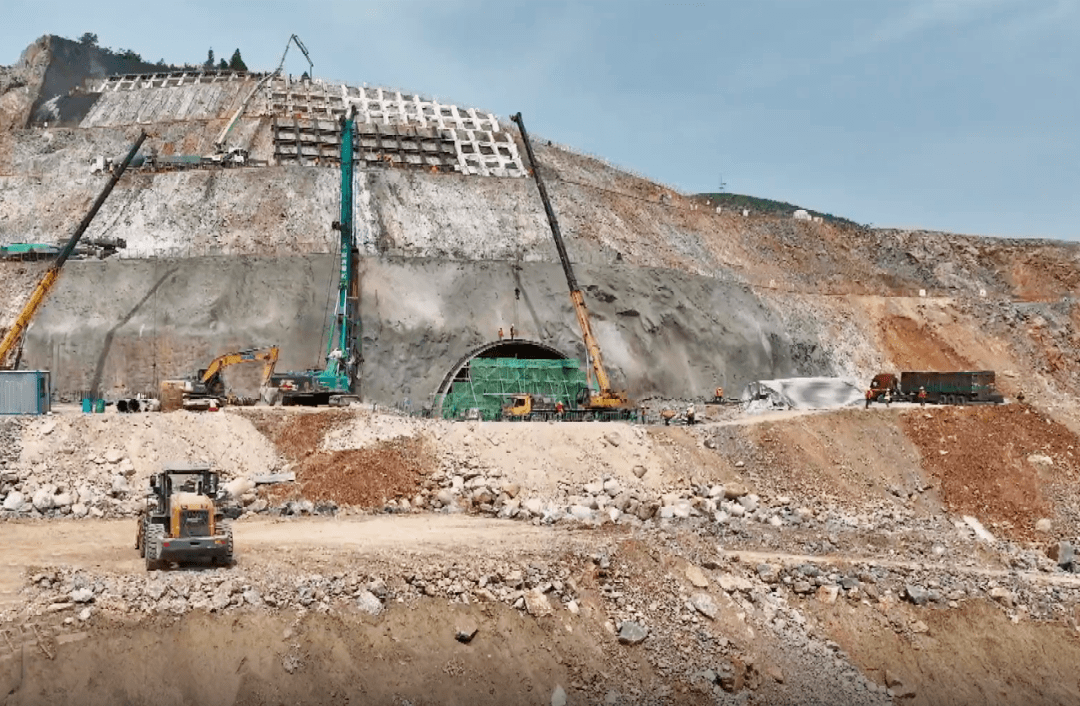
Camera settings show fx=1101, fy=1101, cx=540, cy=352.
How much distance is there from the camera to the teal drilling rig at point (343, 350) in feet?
137

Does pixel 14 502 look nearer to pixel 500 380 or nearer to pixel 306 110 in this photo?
pixel 500 380


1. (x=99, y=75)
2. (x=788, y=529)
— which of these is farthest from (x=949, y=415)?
(x=99, y=75)

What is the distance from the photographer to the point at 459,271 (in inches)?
1960

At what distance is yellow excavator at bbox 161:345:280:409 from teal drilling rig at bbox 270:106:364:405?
128cm

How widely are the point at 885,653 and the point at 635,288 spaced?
3160 centimetres

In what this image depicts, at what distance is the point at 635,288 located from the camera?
171 feet

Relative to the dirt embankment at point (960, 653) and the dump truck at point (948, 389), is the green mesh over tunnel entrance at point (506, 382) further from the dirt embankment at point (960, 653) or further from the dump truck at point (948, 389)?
the dirt embankment at point (960, 653)

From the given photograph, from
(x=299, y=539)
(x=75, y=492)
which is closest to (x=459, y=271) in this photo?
(x=75, y=492)

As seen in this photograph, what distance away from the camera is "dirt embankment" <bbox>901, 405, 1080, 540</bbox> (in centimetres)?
3506

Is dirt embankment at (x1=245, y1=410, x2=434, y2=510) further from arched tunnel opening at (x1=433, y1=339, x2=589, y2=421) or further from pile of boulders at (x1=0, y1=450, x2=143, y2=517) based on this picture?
arched tunnel opening at (x1=433, y1=339, x2=589, y2=421)

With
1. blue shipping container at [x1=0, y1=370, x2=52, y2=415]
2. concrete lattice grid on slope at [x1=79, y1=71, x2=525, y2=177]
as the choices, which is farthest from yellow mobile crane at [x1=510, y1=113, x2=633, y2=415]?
blue shipping container at [x1=0, y1=370, x2=52, y2=415]

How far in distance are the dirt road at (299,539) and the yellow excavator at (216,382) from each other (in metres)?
10.6

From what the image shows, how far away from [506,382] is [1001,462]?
19.8 m

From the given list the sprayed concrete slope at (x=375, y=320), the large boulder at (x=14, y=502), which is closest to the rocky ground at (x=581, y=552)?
the large boulder at (x=14, y=502)
